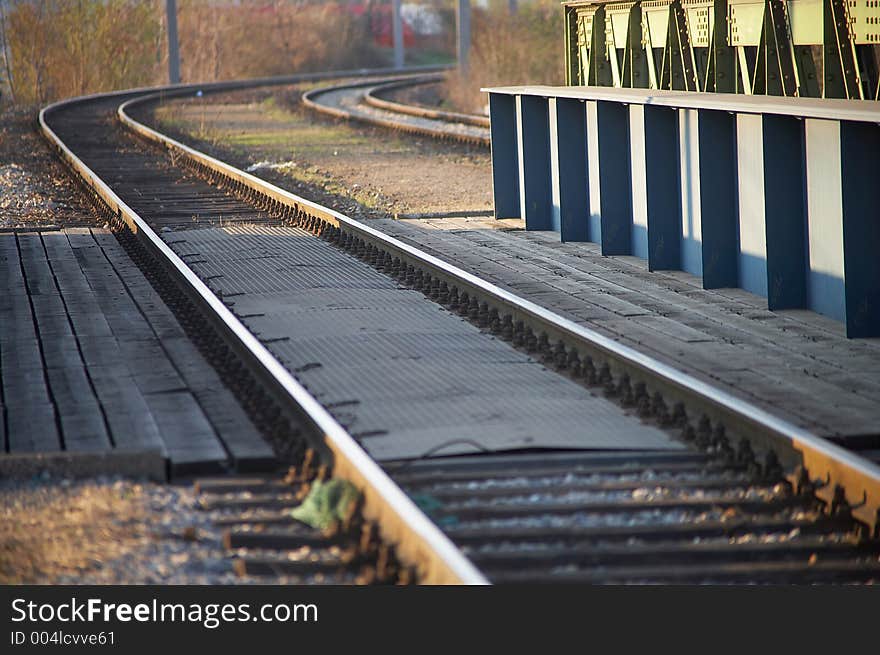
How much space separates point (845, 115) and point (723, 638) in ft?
14.0

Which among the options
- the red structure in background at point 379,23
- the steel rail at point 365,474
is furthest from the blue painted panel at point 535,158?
the red structure in background at point 379,23

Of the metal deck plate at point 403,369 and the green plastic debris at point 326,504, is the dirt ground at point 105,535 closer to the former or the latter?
the green plastic debris at point 326,504

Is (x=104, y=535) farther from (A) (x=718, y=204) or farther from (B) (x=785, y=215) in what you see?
(A) (x=718, y=204)

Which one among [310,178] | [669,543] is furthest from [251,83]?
[669,543]

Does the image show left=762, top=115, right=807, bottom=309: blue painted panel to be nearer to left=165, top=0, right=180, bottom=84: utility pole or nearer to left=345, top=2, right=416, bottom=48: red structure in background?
left=165, top=0, right=180, bottom=84: utility pole

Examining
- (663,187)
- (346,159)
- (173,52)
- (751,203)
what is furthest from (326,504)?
(173,52)

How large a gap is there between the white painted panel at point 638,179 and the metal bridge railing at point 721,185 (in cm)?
2

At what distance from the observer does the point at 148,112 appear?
34.9 meters

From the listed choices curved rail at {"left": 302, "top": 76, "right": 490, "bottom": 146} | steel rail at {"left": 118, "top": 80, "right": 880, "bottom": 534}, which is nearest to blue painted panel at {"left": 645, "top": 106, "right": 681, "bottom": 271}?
Answer: steel rail at {"left": 118, "top": 80, "right": 880, "bottom": 534}

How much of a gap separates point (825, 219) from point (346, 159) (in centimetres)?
1441

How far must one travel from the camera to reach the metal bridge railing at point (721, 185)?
8555 millimetres

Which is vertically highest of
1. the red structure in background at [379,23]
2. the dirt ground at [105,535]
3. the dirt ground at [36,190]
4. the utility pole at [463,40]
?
the red structure in background at [379,23]

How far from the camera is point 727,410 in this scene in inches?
243

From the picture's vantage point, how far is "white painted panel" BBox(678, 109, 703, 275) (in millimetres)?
10719
